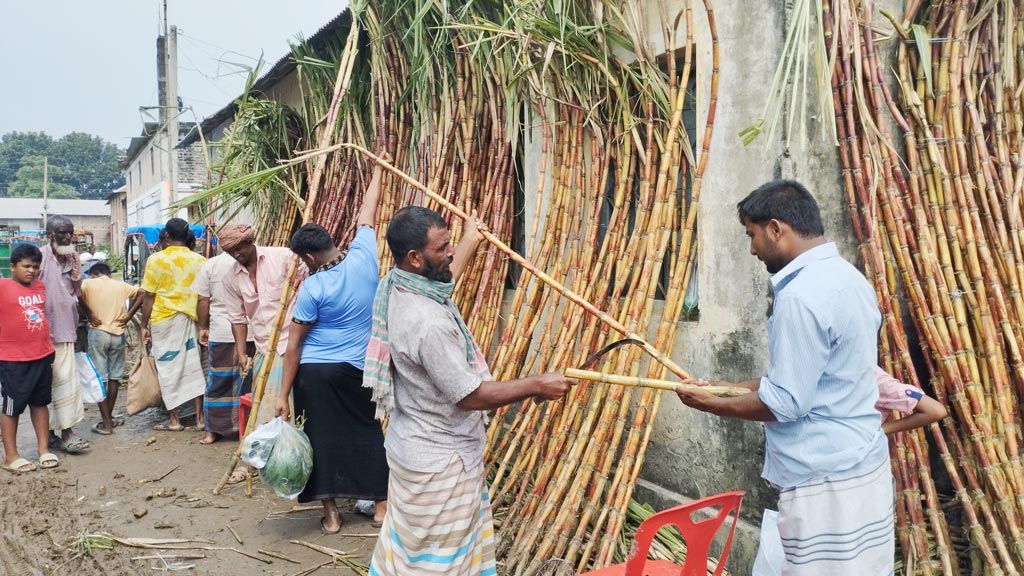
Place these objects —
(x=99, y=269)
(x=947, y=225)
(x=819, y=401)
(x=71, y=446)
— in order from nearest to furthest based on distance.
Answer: (x=819, y=401) < (x=947, y=225) < (x=71, y=446) < (x=99, y=269)

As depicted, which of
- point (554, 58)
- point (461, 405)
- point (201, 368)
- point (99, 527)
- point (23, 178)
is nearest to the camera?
point (461, 405)

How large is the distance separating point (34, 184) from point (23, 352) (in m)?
76.6

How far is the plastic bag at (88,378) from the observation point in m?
5.91

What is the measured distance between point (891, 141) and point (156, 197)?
25769 millimetres

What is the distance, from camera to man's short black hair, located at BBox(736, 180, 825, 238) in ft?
6.17

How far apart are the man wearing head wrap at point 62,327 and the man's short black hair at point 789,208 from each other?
528cm

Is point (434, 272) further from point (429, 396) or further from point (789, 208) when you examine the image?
point (789, 208)

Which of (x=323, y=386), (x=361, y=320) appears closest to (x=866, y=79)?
(x=361, y=320)

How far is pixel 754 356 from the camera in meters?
3.02

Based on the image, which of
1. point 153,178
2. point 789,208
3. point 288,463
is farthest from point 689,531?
point 153,178

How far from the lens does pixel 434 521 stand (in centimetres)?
226

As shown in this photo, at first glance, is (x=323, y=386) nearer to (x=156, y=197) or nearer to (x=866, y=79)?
(x=866, y=79)

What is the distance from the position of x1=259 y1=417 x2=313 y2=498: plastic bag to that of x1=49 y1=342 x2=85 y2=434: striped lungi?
110 inches

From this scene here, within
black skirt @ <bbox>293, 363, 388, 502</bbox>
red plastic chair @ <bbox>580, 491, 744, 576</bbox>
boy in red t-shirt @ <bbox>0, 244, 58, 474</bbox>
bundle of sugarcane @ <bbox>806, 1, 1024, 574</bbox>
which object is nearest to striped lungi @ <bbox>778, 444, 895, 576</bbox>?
red plastic chair @ <bbox>580, 491, 744, 576</bbox>
